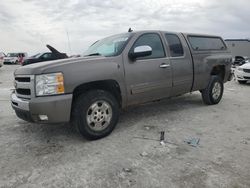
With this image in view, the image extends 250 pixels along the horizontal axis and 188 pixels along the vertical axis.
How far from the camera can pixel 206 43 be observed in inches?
255

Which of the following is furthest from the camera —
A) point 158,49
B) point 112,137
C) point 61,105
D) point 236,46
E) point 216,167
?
point 236,46

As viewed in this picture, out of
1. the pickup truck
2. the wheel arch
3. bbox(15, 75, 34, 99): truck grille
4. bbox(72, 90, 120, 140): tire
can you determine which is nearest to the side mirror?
the pickup truck

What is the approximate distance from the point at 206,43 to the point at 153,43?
7.06ft

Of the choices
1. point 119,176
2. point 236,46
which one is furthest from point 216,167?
point 236,46

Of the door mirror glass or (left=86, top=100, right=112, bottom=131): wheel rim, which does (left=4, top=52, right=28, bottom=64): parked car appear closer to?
the door mirror glass

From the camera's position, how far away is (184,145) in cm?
387

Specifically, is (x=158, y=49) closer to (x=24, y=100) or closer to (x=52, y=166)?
(x=24, y=100)

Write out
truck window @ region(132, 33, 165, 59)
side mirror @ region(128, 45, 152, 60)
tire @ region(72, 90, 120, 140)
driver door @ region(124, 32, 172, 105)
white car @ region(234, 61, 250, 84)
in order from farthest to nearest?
1. white car @ region(234, 61, 250, 84)
2. truck window @ region(132, 33, 165, 59)
3. driver door @ region(124, 32, 172, 105)
4. side mirror @ region(128, 45, 152, 60)
5. tire @ region(72, 90, 120, 140)

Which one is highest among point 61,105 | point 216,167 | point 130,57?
point 130,57

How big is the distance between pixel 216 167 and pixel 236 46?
27329mm

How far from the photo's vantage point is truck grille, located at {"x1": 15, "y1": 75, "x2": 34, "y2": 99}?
3648 millimetres

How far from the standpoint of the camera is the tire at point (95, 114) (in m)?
3.84

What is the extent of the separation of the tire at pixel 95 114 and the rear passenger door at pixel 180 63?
1654 millimetres

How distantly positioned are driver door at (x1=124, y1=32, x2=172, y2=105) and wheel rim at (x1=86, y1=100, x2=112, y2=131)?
555 mm
